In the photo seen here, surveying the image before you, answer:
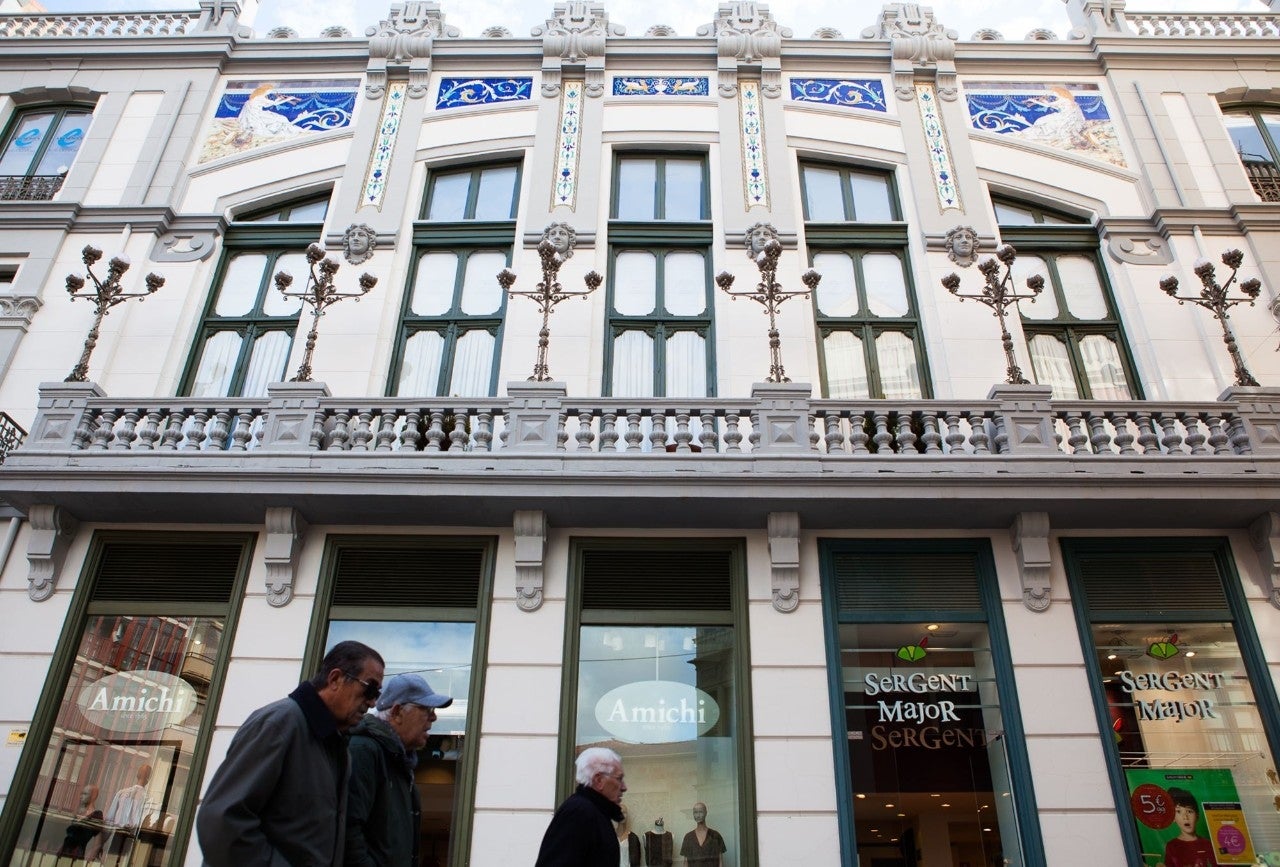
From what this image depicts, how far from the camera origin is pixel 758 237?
46.8ft

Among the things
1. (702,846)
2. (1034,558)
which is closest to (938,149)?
(1034,558)

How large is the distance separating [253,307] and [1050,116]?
1380 centimetres

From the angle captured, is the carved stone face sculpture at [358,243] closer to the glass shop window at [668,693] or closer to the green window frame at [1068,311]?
the glass shop window at [668,693]

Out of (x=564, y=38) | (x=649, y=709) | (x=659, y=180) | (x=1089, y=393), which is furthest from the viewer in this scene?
(x=564, y=38)

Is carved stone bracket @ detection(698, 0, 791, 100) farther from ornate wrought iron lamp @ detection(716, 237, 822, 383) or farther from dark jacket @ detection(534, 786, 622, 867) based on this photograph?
dark jacket @ detection(534, 786, 622, 867)

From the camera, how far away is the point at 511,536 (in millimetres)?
11211

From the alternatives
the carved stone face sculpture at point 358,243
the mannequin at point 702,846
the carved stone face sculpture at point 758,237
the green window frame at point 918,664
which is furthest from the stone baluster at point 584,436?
the carved stone face sculpture at point 358,243

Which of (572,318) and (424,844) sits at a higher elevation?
(572,318)

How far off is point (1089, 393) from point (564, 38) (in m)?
10.7

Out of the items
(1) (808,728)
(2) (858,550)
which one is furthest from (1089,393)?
(1) (808,728)

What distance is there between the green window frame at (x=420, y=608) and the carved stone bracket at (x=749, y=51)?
979 centimetres

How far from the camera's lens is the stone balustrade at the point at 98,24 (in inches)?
693

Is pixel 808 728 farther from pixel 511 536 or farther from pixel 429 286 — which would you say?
pixel 429 286

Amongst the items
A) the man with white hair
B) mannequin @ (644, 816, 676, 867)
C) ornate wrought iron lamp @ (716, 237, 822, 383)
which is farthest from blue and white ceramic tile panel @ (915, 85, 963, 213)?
the man with white hair
